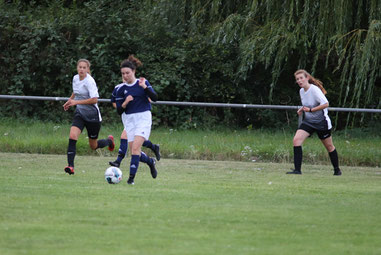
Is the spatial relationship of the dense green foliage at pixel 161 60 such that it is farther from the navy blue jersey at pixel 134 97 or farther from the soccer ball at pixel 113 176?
the soccer ball at pixel 113 176

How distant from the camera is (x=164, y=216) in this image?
25.2 ft

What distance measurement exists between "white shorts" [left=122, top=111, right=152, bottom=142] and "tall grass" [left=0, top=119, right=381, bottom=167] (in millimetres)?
5904

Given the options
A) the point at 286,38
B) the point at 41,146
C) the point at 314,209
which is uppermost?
the point at 286,38

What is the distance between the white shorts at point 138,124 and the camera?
11.1m

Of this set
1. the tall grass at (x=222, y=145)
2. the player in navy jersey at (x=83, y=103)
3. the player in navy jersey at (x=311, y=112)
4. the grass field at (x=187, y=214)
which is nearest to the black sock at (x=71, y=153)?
the player in navy jersey at (x=83, y=103)

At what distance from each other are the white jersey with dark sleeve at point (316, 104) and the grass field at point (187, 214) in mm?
1172

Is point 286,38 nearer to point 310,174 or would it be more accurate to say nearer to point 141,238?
point 310,174

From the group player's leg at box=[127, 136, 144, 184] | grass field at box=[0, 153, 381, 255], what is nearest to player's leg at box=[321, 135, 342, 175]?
grass field at box=[0, 153, 381, 255]

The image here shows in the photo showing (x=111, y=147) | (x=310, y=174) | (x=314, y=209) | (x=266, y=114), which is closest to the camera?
(x=314, y=209)

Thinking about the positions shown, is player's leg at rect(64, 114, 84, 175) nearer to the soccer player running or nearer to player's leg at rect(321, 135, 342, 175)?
the soccer player running

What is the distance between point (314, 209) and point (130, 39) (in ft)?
46.1

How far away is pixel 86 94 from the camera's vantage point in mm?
12836

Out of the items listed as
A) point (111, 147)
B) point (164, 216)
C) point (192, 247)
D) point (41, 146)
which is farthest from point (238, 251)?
point (41, 146)

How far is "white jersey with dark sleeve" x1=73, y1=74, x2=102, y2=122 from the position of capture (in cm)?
1271
